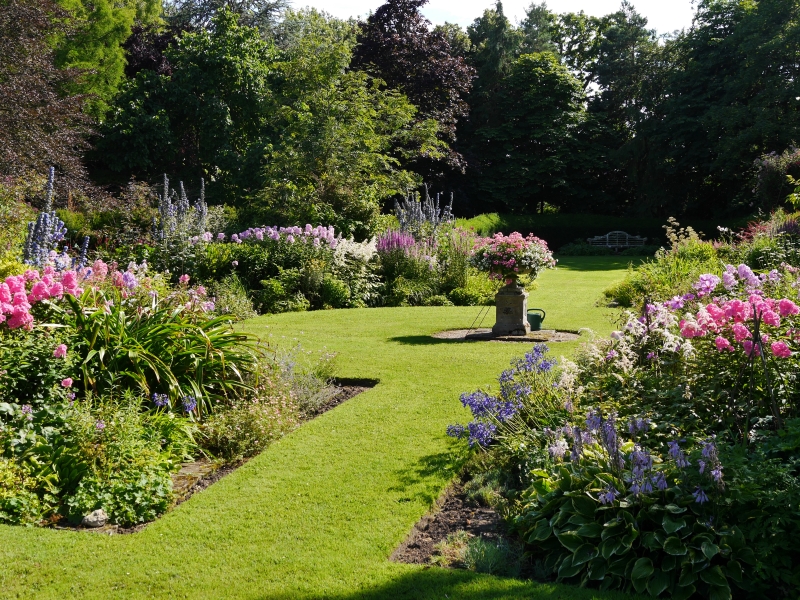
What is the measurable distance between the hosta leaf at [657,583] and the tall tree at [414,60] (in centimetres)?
2176

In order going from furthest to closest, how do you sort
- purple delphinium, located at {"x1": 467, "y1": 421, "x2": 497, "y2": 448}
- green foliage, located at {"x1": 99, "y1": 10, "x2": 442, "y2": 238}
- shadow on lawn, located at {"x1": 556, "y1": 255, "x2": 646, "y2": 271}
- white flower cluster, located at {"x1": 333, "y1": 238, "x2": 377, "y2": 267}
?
shadow on lawn, located at {"x1": 556, "y1": 255, "x2": 646, "y2": 271} → green foliage, located at {"x1": 99, "y1": 10, "x2": 442, "y2": 238} → white flower cluster, located at {"x1": 333, "y1": 238, "x2": 377, "y2": 267} → purple delphinium, located at {"x1": 467, "y1": 421, "x2": 497, "y2": 448}

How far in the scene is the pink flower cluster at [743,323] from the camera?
3814 mm

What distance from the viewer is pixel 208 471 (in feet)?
15.5

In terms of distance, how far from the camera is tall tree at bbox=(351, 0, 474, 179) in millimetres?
24375

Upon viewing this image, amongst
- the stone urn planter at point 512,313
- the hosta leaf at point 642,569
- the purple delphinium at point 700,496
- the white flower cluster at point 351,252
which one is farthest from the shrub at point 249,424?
the white flower cluster at point 351,252

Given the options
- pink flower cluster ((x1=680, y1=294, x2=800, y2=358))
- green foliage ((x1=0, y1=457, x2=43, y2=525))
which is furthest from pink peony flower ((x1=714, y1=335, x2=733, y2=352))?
green foliage ((x1=0, y1=457, x2=43, y2=525))

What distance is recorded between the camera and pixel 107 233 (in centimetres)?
1298

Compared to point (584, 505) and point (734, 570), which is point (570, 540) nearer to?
point (584, 505)

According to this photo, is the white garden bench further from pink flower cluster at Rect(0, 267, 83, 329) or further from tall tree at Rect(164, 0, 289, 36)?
pink flower cluster at Rect(0, 267, 83, 329)

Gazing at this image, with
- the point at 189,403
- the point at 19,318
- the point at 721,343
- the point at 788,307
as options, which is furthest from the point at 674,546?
the point at 19,318

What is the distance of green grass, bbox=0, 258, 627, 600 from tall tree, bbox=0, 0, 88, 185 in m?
13.5

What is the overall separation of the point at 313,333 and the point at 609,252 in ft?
68.8

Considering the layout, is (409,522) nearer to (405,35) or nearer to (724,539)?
(724,539)

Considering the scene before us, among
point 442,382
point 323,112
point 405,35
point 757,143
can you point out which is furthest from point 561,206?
point 442,382
